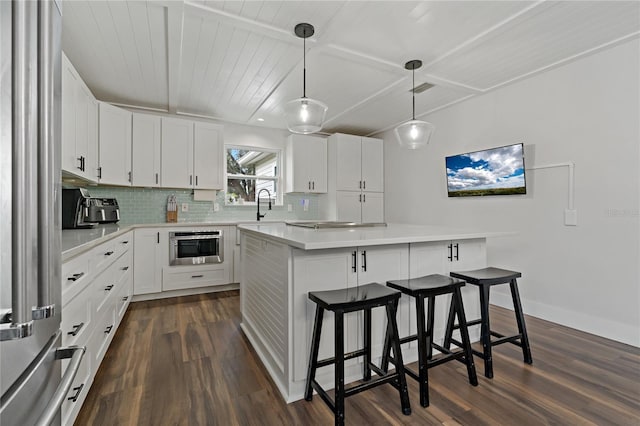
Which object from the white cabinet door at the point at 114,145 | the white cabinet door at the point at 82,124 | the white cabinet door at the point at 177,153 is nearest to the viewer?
the white cabinet door at the point at 82,124

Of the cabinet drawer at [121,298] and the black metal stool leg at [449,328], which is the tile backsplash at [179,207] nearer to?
the cabinet drawer at [121,298]

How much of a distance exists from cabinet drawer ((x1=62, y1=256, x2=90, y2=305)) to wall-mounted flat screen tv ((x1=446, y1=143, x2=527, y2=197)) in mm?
3710

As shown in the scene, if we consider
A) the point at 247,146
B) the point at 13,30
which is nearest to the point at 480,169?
the point at 247,146

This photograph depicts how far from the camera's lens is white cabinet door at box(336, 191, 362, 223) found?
197 inches

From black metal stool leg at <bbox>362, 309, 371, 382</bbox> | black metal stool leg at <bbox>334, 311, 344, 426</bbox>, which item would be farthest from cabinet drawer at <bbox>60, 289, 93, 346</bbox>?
black metal stool leg at <bbox>362, 309, 371, 382</bbox>

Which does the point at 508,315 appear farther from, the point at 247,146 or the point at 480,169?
the point at 247,146

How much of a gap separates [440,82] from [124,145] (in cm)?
379

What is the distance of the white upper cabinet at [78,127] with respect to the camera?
2.38 meters

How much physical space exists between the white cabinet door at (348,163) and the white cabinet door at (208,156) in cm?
181

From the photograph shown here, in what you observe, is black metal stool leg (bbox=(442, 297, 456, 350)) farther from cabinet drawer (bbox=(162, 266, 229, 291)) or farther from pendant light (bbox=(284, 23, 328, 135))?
cabinet drawer (bbox=(162, 266, 229, 291))

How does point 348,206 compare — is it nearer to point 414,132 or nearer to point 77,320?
point 414,132

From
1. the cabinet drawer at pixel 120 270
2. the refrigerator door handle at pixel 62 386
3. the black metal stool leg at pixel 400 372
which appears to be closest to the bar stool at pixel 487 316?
the black metal stool leg at pixel 400 372

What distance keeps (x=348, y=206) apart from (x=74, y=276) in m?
3.99

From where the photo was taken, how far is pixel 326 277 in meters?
1.86
